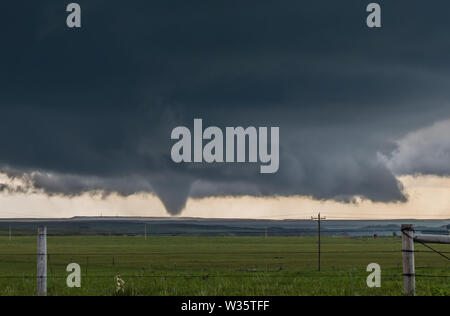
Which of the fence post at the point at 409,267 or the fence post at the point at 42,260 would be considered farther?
the fence post at the point at 42,260

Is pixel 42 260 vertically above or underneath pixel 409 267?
above

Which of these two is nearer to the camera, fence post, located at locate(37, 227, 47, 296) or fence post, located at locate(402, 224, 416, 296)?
fence post, located at locate(402, 224, 416, 296)

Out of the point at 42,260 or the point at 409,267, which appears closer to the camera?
the point at 409,267
